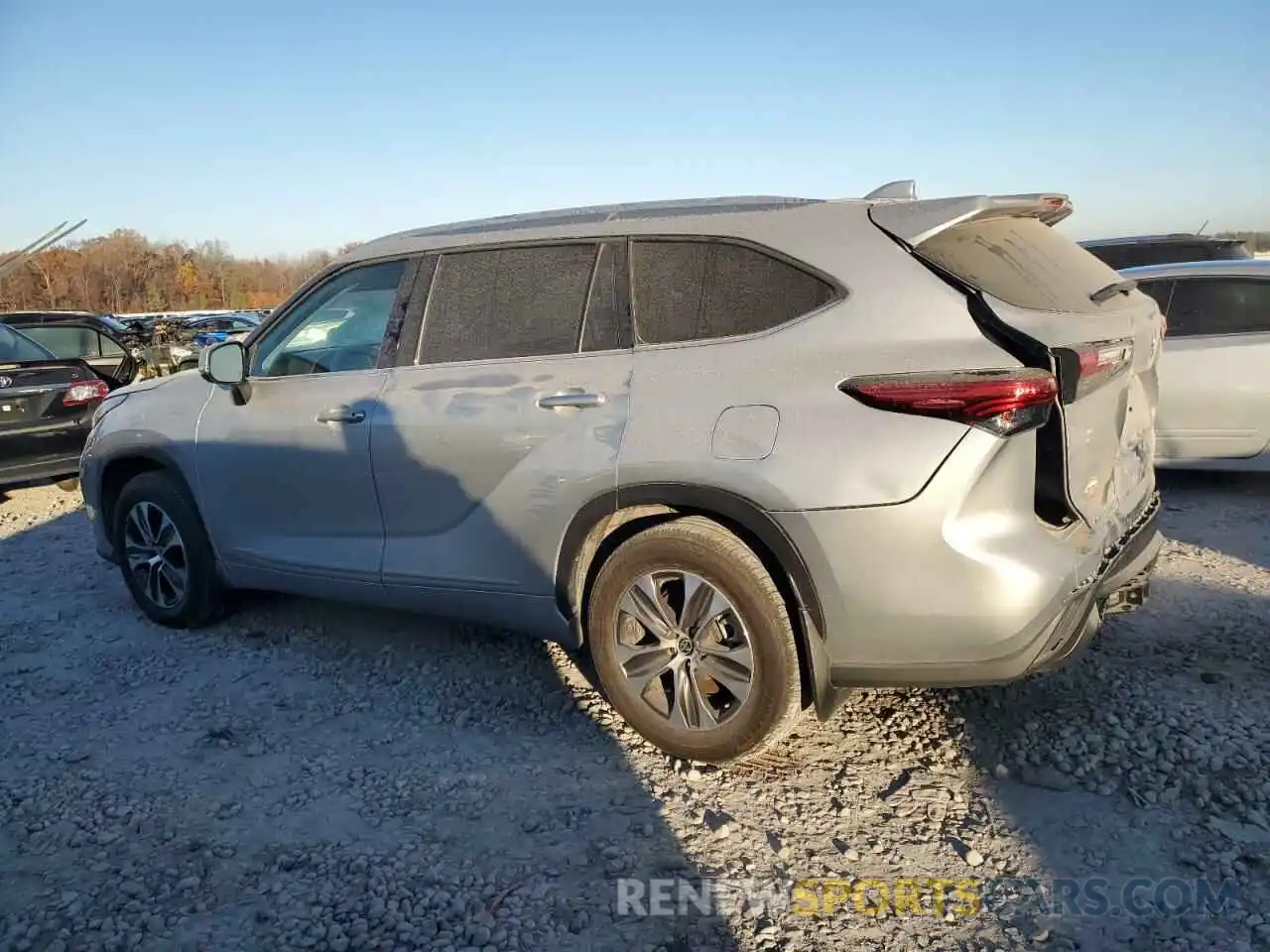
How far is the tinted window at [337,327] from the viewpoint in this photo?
4.00 meters

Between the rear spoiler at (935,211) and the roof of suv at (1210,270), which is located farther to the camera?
the roof of suv at (1210,270)

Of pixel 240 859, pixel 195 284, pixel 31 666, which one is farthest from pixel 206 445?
pixel 195 284

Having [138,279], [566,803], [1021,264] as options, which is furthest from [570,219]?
[138,279]

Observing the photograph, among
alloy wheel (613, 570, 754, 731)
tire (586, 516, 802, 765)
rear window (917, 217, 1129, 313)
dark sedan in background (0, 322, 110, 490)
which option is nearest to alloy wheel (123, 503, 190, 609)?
tire (586, 516, 802, 765)

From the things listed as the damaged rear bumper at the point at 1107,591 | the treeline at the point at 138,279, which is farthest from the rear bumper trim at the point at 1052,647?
the treeline at the point at 138,279

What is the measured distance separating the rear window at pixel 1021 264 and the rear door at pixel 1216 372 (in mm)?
3347

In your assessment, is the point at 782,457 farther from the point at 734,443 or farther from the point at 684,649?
the point at 684,649

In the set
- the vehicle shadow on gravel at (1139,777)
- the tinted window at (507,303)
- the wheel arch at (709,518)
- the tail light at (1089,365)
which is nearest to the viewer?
the vehicle shadow on gravel at (1139,777)

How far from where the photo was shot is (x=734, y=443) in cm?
296

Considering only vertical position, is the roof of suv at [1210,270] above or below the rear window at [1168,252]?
below

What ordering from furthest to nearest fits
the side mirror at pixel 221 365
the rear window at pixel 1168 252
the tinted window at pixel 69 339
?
the tinted window at pixel 69 339 < the rear window at pixel 1168 252 < the side mirror at pixel 221 365

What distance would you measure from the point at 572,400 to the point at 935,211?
4.43ft

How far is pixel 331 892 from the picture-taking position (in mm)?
2656

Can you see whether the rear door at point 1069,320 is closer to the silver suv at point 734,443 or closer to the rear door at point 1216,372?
the silver suv at point 734,443
